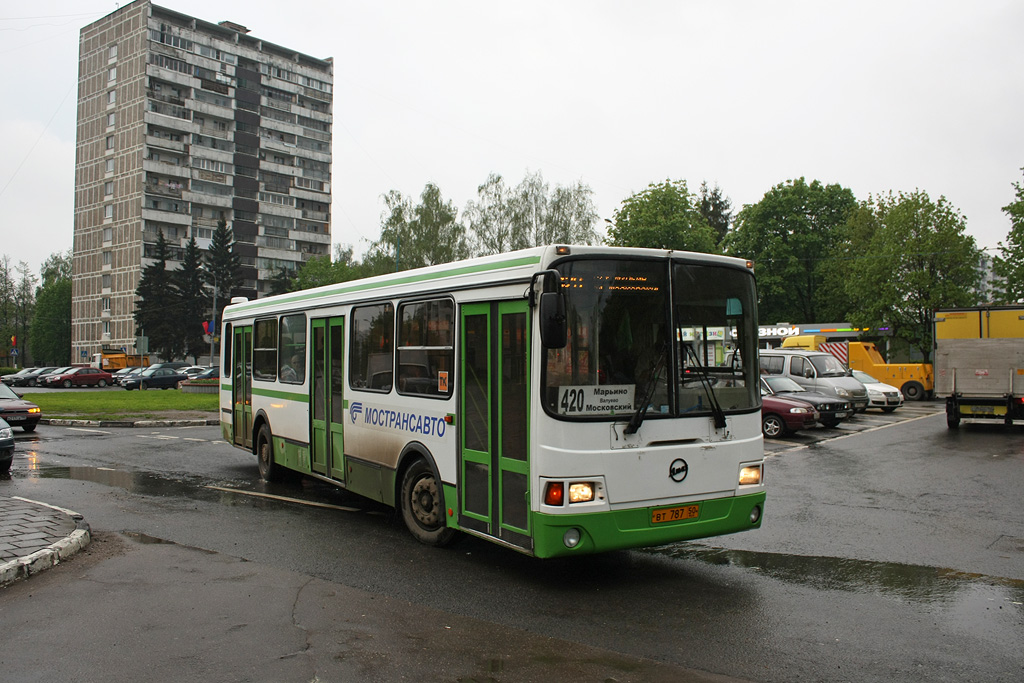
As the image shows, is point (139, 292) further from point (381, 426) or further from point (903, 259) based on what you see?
point (381, 426)

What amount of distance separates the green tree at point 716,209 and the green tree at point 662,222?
45.4ft

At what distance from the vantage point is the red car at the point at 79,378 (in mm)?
55688

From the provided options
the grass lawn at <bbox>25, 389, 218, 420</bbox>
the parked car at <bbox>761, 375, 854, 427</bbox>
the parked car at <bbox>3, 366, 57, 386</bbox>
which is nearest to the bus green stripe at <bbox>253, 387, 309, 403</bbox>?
the parked car at <bbox>761, 375, 854, 427</bbox>

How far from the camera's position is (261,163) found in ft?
322

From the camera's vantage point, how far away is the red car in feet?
183

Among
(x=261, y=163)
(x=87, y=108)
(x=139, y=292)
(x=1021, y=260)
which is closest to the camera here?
(x=1021, y=260)

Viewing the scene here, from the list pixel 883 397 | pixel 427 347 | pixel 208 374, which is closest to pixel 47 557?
pixel 427 347

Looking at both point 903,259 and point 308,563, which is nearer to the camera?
point 308,563

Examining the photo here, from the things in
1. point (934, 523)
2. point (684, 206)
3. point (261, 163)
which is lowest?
point (934, 523)

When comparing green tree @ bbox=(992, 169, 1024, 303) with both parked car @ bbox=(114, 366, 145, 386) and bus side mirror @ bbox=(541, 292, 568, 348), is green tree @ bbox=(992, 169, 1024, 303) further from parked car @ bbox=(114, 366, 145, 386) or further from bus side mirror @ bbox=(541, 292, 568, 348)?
parked car @ bbox=(114, 366, 145, 386)

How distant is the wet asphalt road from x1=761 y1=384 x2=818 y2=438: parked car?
5.55m

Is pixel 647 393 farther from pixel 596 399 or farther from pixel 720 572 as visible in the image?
pixel 720 572

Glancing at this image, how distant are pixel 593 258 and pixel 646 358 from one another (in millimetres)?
921

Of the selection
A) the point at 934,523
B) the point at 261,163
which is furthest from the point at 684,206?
the point at 261,163
